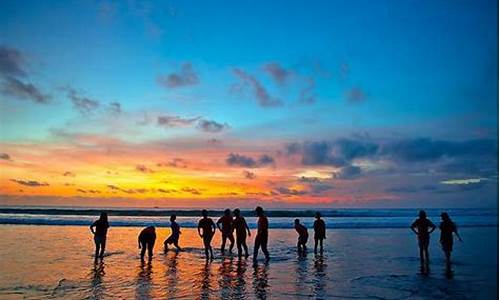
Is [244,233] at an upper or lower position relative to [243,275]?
upper

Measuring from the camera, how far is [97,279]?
1139 cm

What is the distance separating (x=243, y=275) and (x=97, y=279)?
163 inches

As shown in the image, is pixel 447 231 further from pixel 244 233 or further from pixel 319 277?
pixel 244 233

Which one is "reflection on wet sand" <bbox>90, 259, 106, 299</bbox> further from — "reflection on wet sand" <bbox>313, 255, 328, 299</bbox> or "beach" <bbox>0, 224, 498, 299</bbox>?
"reflection on wet sand" <bbox>313, 255, 328, 299</bbox>

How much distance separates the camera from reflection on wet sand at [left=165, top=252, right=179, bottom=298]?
Result: 9816 millimetres

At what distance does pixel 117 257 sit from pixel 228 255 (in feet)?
14.5

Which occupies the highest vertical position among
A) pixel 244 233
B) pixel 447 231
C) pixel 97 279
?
pixel 447 231

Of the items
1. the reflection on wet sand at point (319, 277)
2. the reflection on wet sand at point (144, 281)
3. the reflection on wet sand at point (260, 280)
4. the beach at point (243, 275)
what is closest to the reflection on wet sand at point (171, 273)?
the beach at point (243, 275)

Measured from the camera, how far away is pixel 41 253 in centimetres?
1675

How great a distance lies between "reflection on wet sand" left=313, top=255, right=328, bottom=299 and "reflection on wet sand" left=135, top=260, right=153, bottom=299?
3995mm

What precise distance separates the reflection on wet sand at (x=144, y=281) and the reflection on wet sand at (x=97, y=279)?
875 millimetres

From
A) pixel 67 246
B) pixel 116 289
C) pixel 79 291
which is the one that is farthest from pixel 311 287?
pixel 67 246

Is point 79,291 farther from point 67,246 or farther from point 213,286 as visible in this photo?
point 67,246

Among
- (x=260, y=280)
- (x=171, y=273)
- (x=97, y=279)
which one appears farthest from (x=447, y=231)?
(x=97, y=279)
